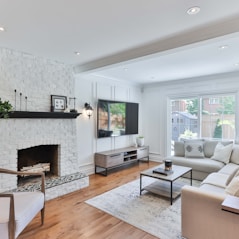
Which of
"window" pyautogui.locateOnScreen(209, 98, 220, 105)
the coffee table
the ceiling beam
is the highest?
the ceiling beam

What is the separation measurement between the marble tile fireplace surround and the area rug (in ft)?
2.60

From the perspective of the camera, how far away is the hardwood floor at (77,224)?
2299mm

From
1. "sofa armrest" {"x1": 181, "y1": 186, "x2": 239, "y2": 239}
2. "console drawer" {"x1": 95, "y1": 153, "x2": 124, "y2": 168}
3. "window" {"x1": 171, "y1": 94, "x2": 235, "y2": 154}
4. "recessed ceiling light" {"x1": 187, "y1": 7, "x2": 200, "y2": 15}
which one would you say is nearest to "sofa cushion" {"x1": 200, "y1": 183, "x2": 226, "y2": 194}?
"sofa armrest" {"x1": 181, "y1": 186, "x2": 239, "y2": 239}

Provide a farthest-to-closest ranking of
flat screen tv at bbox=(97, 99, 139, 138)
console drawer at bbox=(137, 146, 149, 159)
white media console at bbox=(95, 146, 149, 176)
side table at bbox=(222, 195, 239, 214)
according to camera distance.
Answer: console drawer at bbox=(137, 146, 149, 159) < flat screen tv at bbox=(97, 99, 139, 138) < white media console at bbox=(95, 146, 149, 176) < side table at bbox=(222, 195, 239, 214)

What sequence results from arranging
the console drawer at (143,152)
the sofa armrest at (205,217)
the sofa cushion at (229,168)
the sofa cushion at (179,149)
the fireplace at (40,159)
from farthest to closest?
the console drawer at (143,152) < the sofa cushion at (179,149) < the fireplace at (40,159) < the sofa cushion at (229,168) < the sofa armrest at (205,217)

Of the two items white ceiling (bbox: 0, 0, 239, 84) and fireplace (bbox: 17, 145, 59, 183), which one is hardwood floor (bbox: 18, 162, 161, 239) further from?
white ceiling (bbox: 0, 0, 239, 84)

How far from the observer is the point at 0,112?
2.84 m

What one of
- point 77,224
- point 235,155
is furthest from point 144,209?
point 235,155

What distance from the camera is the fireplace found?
11.8 ft

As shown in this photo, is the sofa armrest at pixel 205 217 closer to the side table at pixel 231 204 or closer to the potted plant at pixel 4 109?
the side table at pixel 231 204

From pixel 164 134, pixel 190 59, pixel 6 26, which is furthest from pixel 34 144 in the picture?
pixel 164 134

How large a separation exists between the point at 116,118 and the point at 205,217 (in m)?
3.71

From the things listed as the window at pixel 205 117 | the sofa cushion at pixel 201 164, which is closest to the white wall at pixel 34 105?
the sofa cushion at pixel 201 164

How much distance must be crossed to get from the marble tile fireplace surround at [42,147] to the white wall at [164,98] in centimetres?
299
